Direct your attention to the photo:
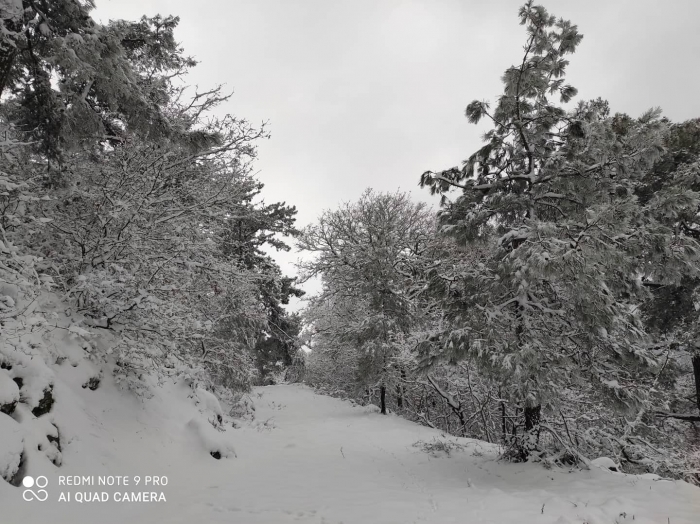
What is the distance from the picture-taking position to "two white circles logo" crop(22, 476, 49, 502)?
3.93 metres

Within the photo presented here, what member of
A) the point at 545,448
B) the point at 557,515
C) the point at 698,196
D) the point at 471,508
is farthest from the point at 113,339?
the point at 698,196

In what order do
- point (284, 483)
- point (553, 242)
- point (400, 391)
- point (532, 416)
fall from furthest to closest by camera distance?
point (400, 391) → point (532, 416) → point (284, 483) → point (553, 242)

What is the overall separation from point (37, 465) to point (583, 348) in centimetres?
800

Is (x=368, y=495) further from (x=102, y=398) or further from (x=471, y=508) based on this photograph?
(x=102, y=398)

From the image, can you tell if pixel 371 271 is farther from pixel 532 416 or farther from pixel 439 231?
pixel 532 416

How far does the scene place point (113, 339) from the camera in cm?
684

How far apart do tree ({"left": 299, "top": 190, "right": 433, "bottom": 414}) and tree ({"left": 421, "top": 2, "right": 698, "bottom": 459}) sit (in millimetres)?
5563

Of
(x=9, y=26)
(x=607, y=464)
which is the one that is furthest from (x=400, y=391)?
(x=9, y=26)

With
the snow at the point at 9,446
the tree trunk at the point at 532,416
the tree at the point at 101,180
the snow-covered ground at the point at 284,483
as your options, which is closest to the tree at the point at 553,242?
the tree trunk at the point at 532,416

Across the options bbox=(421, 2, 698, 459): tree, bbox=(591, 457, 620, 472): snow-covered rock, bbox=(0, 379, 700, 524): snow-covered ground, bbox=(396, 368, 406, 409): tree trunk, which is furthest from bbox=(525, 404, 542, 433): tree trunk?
bbox=(396, 368, 406, 409): tree trunk

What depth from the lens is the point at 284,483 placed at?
6.27 m

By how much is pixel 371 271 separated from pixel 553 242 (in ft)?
31.8

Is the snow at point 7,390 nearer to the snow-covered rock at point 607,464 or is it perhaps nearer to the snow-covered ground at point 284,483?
the snow-covered ground at point 284,483

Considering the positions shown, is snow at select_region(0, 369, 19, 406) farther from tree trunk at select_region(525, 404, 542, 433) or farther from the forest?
tree trunk at select_region(525, 404, 542, 433)
